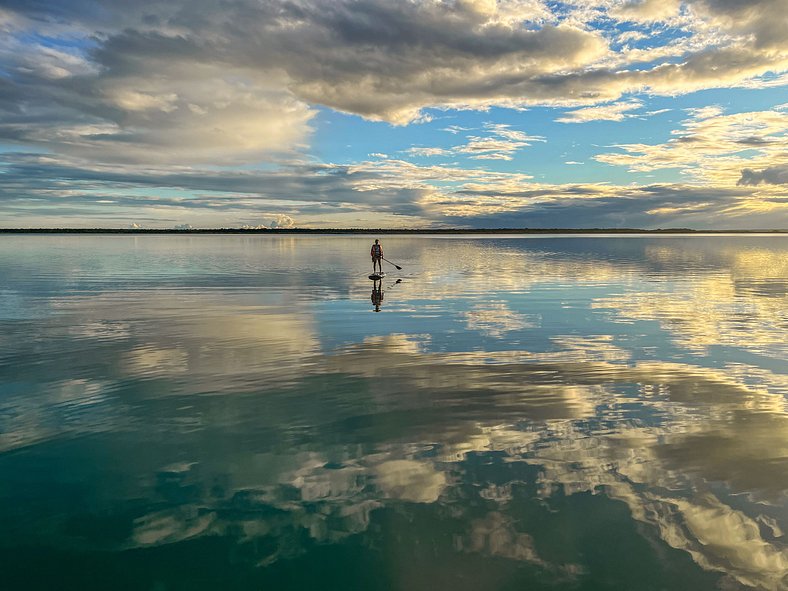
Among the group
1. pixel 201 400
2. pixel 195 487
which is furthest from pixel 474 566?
pixel 201 400

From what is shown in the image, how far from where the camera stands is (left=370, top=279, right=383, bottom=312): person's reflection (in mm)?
31328

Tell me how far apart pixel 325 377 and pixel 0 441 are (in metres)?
7.52

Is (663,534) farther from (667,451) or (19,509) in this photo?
(19,509)

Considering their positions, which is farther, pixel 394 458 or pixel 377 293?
pixel 377 293

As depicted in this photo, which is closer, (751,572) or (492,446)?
(751,572)

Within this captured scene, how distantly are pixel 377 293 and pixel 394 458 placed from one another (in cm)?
2689

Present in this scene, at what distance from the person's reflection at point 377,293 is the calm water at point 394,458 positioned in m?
8.81

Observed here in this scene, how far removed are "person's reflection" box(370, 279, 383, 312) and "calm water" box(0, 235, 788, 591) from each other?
347 inches

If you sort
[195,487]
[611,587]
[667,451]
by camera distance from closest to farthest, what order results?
[611,587], [195,487], [667,451]

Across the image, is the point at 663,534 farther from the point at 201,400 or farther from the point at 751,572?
the point at 201,400

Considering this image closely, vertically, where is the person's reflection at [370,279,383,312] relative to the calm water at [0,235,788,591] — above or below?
below

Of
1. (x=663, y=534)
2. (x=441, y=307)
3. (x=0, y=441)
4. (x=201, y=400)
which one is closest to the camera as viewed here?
(x=663, y=534)

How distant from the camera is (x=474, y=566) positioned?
274 inches

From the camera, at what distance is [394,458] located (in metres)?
10.2
